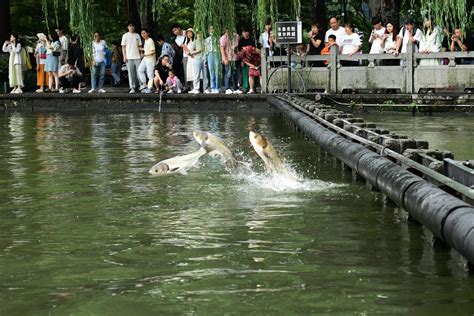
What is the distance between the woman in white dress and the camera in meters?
28.7

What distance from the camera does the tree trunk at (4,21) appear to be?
1374 inches

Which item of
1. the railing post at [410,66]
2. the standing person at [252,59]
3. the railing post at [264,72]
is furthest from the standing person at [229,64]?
the railing post at [410,66]

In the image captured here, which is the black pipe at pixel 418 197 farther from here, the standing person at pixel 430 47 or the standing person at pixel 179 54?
the standing person at pixel 179 54

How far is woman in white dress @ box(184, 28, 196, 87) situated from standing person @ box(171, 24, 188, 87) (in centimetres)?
15

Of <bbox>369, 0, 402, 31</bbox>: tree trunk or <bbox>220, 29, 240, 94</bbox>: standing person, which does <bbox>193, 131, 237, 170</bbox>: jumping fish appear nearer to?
<bbox>220, 29, 240, 94</bbox>: standing person

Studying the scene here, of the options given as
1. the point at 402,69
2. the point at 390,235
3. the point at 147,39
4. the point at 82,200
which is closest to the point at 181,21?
the point at 147,39

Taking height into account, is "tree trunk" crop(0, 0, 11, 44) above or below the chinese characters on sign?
above

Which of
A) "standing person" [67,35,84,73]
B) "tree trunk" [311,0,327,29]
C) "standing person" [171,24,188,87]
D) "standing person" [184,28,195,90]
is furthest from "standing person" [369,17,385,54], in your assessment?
"tree trunk" [311,0,327,29]

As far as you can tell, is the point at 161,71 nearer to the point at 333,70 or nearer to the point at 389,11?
the point at 333,70

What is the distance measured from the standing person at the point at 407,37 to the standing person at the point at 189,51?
514 centimetres

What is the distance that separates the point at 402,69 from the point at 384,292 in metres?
19.7

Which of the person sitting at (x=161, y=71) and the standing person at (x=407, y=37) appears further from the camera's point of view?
the person sitting at (x=161, y=71)

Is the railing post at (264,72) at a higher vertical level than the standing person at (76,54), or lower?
lower

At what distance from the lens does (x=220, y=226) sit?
10.4 m
